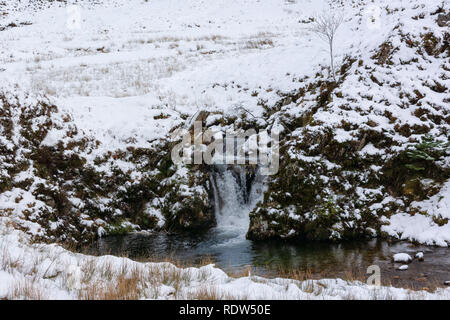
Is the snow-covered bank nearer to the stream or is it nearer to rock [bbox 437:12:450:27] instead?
the stream

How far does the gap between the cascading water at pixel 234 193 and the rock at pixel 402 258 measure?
4.70m

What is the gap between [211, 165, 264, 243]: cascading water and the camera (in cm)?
1091

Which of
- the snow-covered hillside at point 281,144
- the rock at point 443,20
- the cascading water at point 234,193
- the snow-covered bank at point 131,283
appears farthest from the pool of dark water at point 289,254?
the rock at point 443,20

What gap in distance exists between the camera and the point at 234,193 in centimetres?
1121

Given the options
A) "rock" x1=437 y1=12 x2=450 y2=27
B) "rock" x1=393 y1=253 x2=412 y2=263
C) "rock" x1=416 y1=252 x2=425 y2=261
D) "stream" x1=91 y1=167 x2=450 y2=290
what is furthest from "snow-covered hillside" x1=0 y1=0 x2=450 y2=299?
"rock" x1=393 y1=253 x2=412 y2=263

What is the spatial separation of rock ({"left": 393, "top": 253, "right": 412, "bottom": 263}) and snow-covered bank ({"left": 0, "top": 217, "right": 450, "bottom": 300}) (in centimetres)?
201

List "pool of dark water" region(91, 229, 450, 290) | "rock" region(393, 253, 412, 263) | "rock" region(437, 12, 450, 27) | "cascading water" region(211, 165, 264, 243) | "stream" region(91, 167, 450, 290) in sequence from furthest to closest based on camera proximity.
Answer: "rock" region(437, 12, 450, 27) → "cascading water" region(211, 165, 264, 243) → "rock" region(393, 253, 412, 263) → "stream" region(91, 167, 450, 290) → "pool of dark water" region(91, 229, 450, 290)

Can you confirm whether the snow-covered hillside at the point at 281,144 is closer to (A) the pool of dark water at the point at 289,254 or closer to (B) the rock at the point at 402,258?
(A) the pool of dark water at the point at 289,254

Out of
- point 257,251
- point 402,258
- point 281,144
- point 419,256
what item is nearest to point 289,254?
point 257,251

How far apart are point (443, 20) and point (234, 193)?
9.60 meters

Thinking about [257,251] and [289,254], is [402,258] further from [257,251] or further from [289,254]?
[257,251]

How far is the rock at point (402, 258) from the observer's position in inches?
267

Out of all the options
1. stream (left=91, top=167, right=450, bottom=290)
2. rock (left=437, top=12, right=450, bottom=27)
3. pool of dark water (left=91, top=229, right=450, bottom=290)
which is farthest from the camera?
rock (left=437, top=12, right=450, bottom=27)

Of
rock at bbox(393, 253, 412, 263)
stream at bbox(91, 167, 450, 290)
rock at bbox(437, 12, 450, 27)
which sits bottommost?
stream at bbox(91, 167, 450, 290)
